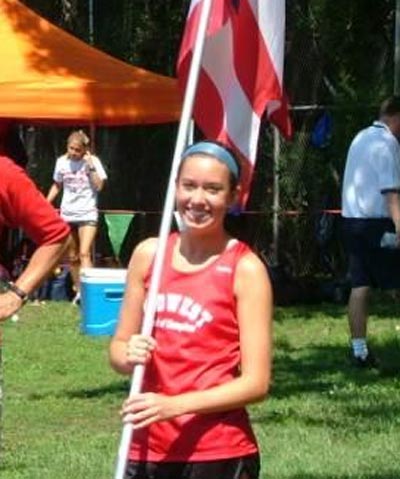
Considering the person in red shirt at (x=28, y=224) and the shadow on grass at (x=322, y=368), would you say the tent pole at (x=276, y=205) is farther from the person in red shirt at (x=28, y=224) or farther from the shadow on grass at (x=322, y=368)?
the person in red shirt at (x=28, y=224)

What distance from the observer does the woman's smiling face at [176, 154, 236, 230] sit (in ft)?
14.9

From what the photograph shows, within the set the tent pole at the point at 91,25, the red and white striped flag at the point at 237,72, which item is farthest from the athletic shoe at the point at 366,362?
the tent pole at the point at 91,25

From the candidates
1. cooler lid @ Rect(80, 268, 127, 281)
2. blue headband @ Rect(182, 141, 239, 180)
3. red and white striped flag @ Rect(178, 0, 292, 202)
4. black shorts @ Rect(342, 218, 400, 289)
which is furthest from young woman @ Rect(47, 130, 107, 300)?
blue headband @ Rect(182, 141, 239, 180)

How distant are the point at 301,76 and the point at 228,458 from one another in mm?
14333

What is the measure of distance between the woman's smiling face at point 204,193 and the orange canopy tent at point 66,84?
11394 millimetres

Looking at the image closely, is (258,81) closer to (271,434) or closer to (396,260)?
(271,434)

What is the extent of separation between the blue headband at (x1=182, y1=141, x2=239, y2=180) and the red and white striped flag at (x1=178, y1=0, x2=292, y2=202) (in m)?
1.19

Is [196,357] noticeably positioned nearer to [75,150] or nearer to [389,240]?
[389,240]

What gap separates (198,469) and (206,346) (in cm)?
34

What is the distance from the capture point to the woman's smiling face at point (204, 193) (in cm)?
455

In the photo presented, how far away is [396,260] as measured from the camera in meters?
11.8

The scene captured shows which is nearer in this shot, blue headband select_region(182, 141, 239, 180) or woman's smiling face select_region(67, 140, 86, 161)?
blue headband select_region(182, 141, 239, 180)

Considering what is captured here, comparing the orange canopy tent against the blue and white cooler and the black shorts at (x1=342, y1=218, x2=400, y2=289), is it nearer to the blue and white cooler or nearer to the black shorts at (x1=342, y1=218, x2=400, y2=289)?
the blue and white cooler

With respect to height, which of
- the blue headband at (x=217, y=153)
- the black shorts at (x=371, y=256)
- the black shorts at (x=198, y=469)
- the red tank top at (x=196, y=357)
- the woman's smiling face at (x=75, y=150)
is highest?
the blue headband at (x=217, y=153)
